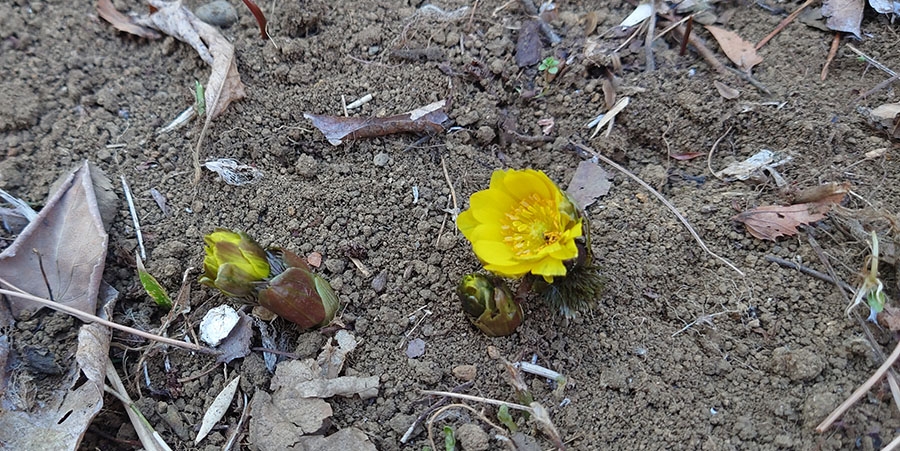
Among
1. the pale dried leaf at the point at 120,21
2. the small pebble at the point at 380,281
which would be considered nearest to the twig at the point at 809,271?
the small pebble at the point at 380,281

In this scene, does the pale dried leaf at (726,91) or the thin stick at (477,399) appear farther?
the pale dried leaf at (726,91)

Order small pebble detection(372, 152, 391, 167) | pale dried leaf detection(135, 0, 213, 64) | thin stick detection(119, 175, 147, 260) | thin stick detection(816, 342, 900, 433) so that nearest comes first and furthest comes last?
thin stick detection(816, 342, 900, 433) → thin stick detection(119, 175, 147, 260) → small pebble detection(372, 152, 391, 167) → pale dried leaf detection(135, 0, 213, 64)

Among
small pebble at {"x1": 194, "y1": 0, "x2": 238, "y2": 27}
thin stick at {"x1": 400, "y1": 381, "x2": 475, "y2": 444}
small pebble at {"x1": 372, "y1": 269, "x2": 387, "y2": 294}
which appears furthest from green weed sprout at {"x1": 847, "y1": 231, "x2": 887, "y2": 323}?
small pebble at {"x1": 194, "y1": 0, "x2": 238, "y2": 27}

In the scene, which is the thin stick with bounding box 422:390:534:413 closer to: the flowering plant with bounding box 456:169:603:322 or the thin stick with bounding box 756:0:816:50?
the flowering plant with bounding box 456:169:603:322

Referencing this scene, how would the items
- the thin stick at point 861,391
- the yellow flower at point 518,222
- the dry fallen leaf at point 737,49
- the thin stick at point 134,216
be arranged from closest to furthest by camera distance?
the thin stick at point 861,391, the yellow flower at point 518,222, the thin stick at point 134,216, the dry fallen leaf at point 737,49

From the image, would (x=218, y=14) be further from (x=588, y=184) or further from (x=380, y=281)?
(x=588, y=184)

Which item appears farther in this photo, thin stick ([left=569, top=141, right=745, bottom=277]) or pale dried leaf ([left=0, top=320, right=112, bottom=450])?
thin stick ([left=569, top=141, right=745, bottom=277])

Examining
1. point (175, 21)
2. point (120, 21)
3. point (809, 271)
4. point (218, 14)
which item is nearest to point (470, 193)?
point (809, 271)

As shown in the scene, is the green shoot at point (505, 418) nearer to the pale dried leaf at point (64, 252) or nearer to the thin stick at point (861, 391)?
the thin stick at point (861, 391)
